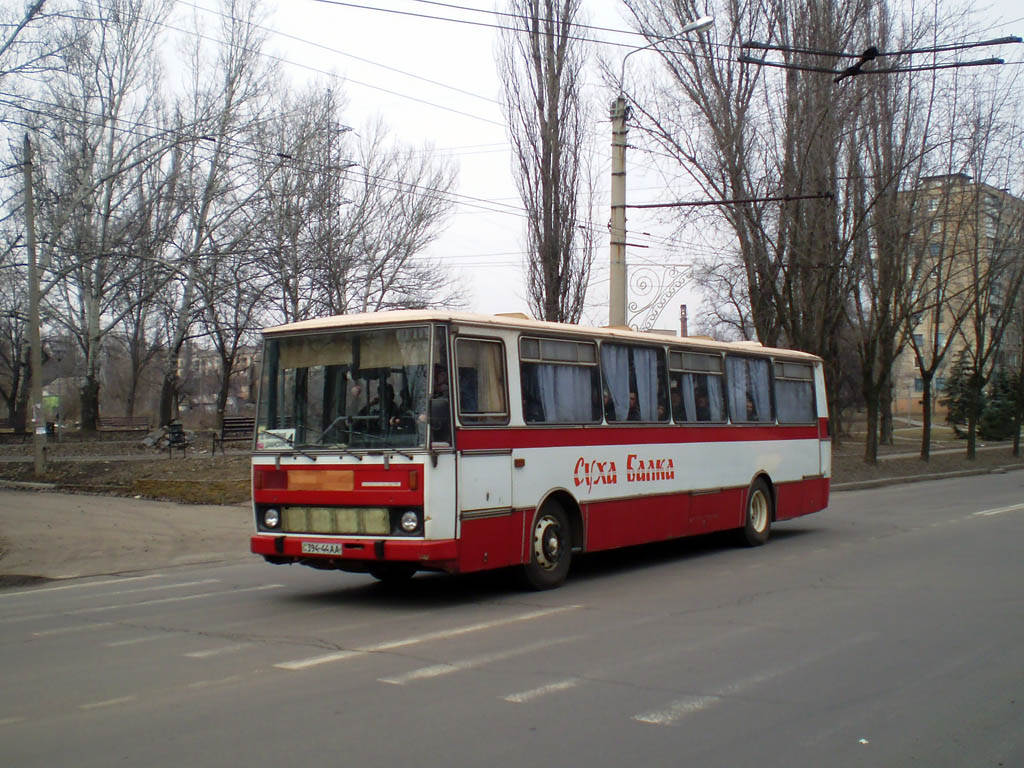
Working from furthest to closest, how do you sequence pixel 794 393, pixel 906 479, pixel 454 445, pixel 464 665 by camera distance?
pixel 906 479
pixel 794 393
pixel 454 445
pixel 464 665

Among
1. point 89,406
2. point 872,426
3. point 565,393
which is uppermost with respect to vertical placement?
point 89,406

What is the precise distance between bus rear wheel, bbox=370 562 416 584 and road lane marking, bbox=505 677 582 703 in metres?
3.37

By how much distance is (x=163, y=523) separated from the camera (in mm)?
17812

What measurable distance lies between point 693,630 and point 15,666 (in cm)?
548

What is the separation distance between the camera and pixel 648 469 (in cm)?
1309

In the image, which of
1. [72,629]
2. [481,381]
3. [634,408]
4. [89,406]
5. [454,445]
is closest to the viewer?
[72,629]

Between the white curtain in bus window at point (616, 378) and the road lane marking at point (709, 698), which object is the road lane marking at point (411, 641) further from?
the white curtain in bus window at point (616, 378)

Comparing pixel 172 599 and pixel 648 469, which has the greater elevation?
pixel 648 469

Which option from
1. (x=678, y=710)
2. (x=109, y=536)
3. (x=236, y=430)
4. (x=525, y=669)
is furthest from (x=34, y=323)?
(x=678, y=710)

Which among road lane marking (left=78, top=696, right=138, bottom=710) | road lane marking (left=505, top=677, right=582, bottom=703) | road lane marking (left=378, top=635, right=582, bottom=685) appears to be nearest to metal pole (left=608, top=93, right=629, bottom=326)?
road lane marking (left=378, top=635, right=582, bottom=685)

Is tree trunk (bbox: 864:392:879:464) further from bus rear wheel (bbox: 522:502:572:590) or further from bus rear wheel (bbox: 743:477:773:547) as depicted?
bus rear wheel (bbox: 522:502:572:590)

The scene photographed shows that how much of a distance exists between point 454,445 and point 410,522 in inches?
33.7

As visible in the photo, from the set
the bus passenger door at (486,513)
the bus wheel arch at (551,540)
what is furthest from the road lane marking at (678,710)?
the bus wheel arch at (551,540)

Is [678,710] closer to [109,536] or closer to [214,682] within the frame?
[214,682]
